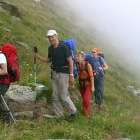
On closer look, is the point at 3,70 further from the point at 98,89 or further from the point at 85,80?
the point at 98,89

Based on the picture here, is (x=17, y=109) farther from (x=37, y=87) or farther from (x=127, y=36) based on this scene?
(x=127, y=36)

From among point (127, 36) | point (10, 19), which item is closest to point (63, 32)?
point (10, 19)

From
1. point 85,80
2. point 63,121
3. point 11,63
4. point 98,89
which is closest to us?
point 11,63

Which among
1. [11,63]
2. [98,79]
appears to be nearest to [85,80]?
[98,79]

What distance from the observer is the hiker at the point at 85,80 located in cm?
1702

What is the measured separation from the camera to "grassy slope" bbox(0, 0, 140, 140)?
14.3m

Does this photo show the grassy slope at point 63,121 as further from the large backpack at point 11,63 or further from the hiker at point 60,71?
the large backpack at point 11,63

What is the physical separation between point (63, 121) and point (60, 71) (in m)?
1.31

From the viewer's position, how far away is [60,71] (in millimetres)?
16047

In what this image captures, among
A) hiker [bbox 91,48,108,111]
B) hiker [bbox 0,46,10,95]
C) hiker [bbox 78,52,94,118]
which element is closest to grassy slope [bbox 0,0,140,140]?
hiker [bbox 78,52,94,118]

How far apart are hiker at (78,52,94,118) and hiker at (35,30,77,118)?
929 mm

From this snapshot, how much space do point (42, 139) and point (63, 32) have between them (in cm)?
2065

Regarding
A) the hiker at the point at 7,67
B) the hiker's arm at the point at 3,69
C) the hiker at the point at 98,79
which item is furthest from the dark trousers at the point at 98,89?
the hiker's arm at the point at 3,69

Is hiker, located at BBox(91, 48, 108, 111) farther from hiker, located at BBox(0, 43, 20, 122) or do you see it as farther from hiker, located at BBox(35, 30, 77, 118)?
hiker, located at BBox(0, 43, 20, 122)
